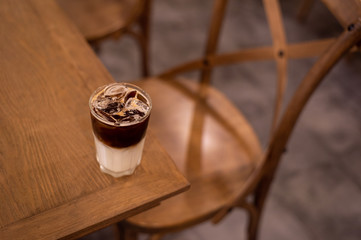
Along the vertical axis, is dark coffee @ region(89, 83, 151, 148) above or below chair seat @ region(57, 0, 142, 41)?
above

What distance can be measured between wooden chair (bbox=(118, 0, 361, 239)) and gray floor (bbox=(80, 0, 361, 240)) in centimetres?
48

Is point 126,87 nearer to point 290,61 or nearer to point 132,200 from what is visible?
point 132,200

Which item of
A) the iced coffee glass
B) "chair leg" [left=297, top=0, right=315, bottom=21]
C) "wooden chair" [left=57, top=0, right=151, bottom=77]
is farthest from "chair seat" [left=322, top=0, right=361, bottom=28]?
"chair leg" [left=297, top=0, right=315, bottom=21]

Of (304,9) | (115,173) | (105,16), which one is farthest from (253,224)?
(304,9)

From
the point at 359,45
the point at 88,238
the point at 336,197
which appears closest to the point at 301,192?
the point at 336,197

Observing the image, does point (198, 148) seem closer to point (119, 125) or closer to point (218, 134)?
point (218, 134)

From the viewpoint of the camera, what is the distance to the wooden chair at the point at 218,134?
33.4 inches

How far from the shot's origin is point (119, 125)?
20.8 inches

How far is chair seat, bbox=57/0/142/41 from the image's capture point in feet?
4.83

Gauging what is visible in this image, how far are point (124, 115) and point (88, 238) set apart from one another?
3.27 ft

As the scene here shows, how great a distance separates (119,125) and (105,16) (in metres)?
1.13

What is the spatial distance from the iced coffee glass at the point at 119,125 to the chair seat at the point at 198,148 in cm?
35

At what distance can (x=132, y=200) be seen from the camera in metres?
0.58

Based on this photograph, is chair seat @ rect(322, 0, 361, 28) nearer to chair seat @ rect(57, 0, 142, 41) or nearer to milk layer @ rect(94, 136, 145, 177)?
milk layer @ rect(94, 136, 145, 177)
